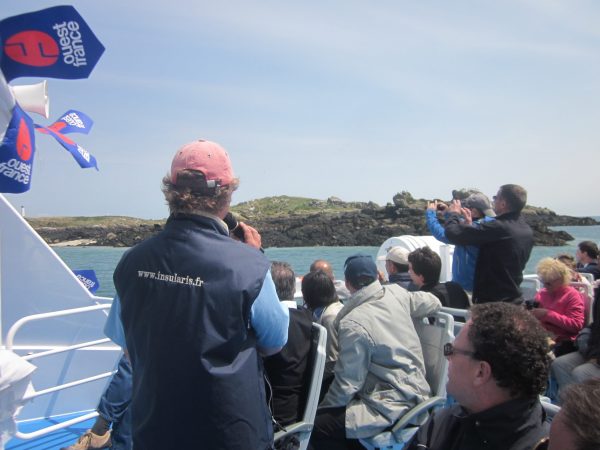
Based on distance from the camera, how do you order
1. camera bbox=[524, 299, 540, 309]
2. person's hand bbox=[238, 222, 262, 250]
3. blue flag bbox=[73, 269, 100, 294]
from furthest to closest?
blue flag bbox=[73, 269, 100, 294], camera bbox=[524, 299, 540, 309], person's hand bbox=[238, 222, 262, 250]

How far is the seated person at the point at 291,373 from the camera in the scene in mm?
2240

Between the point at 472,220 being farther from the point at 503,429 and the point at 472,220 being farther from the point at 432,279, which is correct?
the point at 503,429

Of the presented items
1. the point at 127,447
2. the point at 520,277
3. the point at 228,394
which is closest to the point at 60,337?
the point at 127,447

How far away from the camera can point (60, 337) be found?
3.95 metres

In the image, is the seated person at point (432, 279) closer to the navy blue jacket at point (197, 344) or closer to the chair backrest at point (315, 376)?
the chair backrest at point (315, 376)

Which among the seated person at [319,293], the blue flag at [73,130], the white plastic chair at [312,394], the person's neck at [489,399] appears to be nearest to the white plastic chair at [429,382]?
the white plastic chair at [312,394]

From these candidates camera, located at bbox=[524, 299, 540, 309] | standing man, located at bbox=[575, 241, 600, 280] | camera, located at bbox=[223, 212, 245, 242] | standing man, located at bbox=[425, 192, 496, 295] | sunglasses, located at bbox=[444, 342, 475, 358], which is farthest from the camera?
standing man, located at bbox=[575, 241, 600, 280]

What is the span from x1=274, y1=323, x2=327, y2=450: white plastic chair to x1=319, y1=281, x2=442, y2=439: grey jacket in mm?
172

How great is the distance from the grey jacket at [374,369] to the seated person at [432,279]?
1.12m

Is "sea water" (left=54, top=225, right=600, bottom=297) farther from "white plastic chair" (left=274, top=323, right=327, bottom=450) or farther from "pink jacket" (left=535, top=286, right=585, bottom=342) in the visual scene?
"white plastic chair" (left=274, top=323, right=327, bottom=450)

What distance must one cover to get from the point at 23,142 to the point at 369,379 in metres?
2.18

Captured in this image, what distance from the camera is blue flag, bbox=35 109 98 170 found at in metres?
3.84

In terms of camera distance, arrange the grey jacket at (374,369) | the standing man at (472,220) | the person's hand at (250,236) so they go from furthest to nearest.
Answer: the standing man at (472,220), the grey jacket at (374,369), the person's hand at (250,236)

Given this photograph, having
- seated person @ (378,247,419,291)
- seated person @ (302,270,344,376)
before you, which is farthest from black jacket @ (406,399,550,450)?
seated person @ (378,247,419,291)
